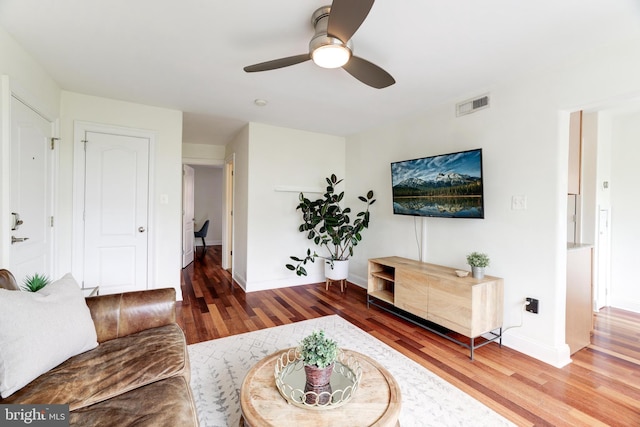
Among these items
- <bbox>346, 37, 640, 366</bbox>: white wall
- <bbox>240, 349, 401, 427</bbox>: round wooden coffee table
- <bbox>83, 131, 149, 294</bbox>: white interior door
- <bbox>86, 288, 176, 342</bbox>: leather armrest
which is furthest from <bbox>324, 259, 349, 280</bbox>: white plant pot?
<bbox>240, 349, 401, 427</bbox>: round wooden coffee table

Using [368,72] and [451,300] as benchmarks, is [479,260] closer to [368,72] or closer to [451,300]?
[451,300]

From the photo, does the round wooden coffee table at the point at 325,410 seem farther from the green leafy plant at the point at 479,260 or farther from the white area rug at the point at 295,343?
the green leafy plant at the point at 479,260

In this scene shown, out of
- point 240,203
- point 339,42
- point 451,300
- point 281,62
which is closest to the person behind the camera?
point 339,42

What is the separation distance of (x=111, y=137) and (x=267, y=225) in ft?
6.90

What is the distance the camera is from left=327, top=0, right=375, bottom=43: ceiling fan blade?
4.25 feet

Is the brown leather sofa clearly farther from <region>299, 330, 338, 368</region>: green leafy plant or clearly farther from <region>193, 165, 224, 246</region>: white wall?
<region>193, 165, 224, 246</region>: white wall

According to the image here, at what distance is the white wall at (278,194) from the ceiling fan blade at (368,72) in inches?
89.0

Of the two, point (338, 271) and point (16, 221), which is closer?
point (16, 221)

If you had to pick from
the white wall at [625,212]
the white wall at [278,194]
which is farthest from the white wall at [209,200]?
the white wall at [625,212]

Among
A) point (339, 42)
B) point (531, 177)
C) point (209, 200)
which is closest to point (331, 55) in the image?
point (339, 42)

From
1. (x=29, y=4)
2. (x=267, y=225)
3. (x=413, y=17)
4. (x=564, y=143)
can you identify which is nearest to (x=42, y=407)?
(x=29, y=4)

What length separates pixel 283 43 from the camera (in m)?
2.01

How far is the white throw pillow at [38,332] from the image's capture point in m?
1.13

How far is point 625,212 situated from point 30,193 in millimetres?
6142
